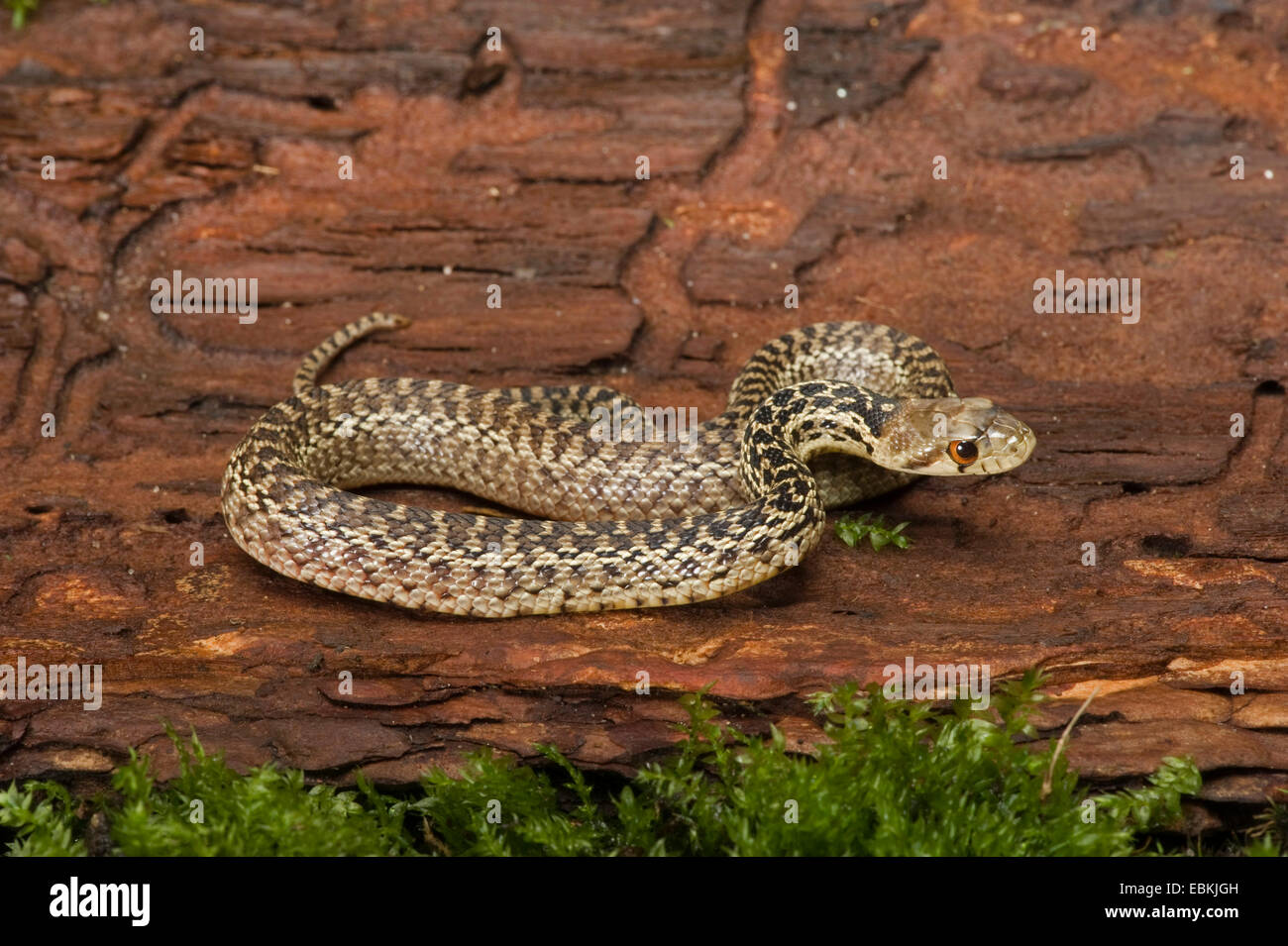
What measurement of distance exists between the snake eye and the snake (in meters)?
0.01

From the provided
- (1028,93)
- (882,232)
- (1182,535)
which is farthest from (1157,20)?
(1182,535)

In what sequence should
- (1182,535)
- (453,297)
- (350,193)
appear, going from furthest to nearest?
(350,193) < (453,297) < (1182,535)

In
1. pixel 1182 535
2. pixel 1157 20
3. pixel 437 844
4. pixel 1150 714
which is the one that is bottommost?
pixel 437 844

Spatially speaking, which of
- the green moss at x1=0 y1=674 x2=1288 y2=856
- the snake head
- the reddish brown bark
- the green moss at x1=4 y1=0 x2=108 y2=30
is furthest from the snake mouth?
the green moss at x1=4 y1=0 x2=108 y2=30

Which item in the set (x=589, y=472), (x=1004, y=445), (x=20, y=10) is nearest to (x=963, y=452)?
(x=1004, y=445)

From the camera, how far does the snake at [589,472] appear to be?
9.00 m

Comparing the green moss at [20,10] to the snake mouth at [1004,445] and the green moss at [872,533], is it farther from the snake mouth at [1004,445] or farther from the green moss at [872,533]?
the snake mouth at [1004,445]

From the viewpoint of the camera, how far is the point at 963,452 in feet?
30.6

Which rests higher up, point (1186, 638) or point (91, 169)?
point (91, 169)

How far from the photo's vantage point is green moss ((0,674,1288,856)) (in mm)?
7348

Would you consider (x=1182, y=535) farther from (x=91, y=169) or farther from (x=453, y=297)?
(x=91, y=169)

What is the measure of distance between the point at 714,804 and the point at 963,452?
3347 millimetres

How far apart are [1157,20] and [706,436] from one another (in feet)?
29.2

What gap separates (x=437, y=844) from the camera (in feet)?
26.2
